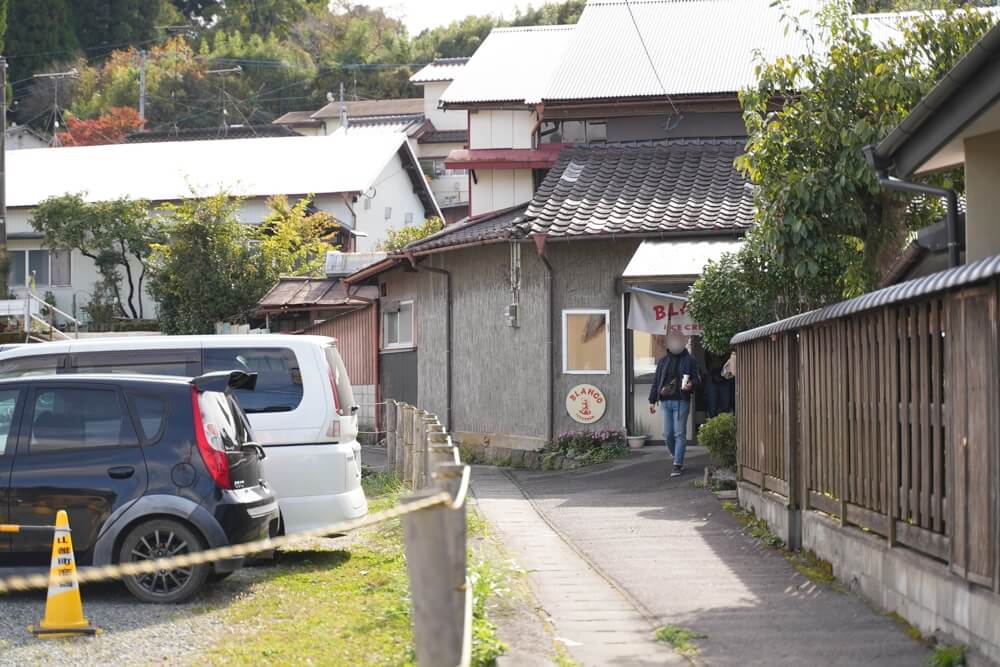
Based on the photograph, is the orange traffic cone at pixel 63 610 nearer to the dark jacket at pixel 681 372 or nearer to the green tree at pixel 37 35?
the dark jacket at pixel 681 372

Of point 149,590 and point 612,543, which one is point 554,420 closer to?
point 612,543

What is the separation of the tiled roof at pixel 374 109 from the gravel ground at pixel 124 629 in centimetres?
5137

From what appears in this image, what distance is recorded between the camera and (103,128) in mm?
60594

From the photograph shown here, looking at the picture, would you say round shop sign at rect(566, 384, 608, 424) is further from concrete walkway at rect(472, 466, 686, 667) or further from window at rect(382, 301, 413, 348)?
concrete walkway at rect(472, 466, 686, 667)

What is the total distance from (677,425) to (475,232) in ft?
19.9

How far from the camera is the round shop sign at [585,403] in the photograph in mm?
19953

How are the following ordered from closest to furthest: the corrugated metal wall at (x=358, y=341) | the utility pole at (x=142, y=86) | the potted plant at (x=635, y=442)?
the potted plant at (x=635, y=442) < the corrugated metal wall at (x=358, y=341) < the utility pole at (x=142, y=86)

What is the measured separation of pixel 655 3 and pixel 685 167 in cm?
745

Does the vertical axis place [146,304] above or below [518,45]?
below

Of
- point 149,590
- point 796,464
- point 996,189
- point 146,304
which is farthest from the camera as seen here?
point 146,304

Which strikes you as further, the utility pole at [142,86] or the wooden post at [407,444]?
the utility pole at [142,86]

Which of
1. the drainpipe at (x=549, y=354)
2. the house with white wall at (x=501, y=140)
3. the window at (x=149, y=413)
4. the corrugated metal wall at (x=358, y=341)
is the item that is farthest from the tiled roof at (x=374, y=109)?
the window at (x=149, y=413)

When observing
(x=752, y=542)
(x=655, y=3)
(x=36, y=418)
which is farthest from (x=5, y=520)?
(x=655, y=3)

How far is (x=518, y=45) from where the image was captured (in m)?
30.7
